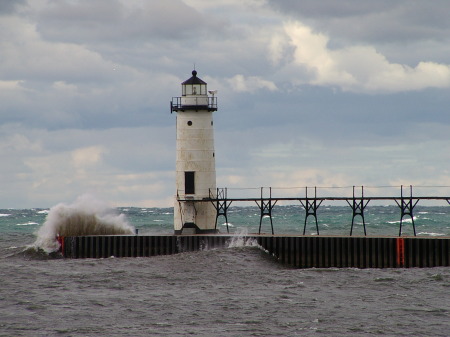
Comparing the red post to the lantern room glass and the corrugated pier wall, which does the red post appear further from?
the lantern room glass

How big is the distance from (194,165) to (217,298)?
1542 centimetres

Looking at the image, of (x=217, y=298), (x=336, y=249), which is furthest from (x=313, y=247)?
(x=217, y=298)

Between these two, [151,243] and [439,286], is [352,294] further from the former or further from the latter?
[151,243]

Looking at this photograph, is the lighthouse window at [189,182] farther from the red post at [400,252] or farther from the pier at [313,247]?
the red post at [400,252]

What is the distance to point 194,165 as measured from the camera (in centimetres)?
4500

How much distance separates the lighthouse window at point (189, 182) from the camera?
45.0 metres

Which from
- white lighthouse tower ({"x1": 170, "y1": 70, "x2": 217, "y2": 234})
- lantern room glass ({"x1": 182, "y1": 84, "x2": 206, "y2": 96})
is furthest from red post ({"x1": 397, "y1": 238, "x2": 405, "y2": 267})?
lantern room glass ({"x1": 182, "y1": 84, "x2": 206, "y2": 96})

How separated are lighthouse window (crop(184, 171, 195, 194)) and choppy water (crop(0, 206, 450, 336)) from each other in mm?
4696

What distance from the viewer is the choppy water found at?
83.8ft

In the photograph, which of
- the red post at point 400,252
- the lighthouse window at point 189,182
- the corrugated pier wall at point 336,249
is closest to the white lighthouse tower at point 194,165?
the lighthouse window at point 189,182

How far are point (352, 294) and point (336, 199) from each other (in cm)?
1213

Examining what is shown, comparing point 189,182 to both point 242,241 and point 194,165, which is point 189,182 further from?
point 242,241

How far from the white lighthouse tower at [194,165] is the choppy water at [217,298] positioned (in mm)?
4196

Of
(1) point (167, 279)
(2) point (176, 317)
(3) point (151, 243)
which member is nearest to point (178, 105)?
(3) point (151, 243)
